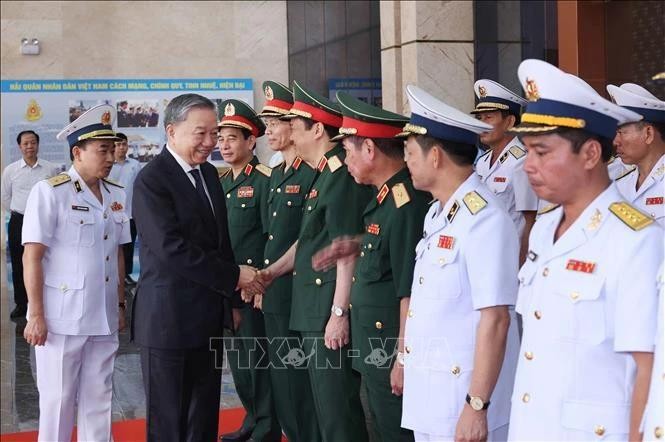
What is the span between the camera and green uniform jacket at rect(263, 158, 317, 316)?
14.3 ft

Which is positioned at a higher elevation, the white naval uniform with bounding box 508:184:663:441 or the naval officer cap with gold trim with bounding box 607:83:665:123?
the naval officer cap with gold trim with bounding box 607:83:665:123

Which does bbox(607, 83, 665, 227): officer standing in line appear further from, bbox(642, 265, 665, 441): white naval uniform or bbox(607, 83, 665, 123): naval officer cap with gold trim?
bbox(642, 265, 665, 441): white naval uniform

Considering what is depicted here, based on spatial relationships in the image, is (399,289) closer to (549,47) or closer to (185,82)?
(549,47)

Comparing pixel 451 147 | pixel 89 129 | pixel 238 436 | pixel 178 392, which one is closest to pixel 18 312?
pixel 238 436

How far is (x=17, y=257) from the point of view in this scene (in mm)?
9109

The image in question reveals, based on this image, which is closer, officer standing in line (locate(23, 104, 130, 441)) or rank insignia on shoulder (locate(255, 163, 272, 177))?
officer standing in line (locate(23, 104, 130, 441))

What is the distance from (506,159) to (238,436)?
2.01 metres

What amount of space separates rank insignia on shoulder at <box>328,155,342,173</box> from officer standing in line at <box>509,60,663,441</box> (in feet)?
5.07

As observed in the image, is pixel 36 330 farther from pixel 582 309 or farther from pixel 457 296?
pixel 582 309

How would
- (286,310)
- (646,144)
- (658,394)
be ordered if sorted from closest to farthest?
1. (658,394)
2. (646,144)
3. (286,310)

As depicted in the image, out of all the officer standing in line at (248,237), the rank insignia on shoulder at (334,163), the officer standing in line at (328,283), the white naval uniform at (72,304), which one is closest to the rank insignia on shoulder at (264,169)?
the officer standing in line at (248,237)

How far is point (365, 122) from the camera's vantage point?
3.40m

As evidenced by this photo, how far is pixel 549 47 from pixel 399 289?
511 cm

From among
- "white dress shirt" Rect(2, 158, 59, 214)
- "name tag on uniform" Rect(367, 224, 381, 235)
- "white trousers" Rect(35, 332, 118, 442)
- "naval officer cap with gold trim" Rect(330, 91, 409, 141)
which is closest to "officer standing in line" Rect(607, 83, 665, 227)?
"naval officer cap with gold trim" Rect(330, 91, 409, 141)
